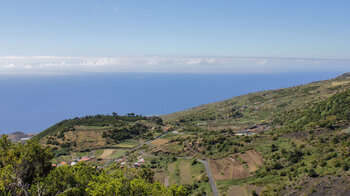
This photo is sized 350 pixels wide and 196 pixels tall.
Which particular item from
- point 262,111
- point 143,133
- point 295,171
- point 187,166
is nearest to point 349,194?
point 295,171

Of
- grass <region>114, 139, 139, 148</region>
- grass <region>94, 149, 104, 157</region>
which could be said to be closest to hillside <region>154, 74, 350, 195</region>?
grass <region>114, 139, 139, 148</region>

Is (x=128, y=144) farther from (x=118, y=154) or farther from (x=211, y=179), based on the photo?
(x=211, y=179)

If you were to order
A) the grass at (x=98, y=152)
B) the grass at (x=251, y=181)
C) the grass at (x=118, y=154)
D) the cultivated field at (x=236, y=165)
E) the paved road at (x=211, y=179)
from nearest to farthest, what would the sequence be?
the grass at (x=251, y=181)
the paved road at (x=211, y=179)
the cultivated field at (x=236, y=165)
the grass at (x=118, y=154)
the grass at (x=98, y=152)

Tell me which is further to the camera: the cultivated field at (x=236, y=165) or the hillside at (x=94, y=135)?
the hillside at (x=94, y=135)

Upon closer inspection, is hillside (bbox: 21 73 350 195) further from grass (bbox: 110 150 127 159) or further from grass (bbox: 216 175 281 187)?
grass (bbox: 110 150 127 159)

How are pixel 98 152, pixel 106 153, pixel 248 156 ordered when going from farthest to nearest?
pixel 98 152, pixel 106 153, pixel 248 156

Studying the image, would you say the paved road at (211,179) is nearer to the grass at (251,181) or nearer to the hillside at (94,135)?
the grass at (251,181)

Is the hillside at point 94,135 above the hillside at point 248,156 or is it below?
below

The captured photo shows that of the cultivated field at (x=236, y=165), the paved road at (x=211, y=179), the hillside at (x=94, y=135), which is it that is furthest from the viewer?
the hillside at (x=94, y=135)

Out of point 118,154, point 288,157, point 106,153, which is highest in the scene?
point 288,157

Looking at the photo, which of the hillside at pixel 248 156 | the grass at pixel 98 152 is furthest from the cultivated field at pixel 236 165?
the grass at pixel 98 152

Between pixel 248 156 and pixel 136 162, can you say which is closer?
pixel 248 156


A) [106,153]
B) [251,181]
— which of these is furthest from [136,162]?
[251,181]
